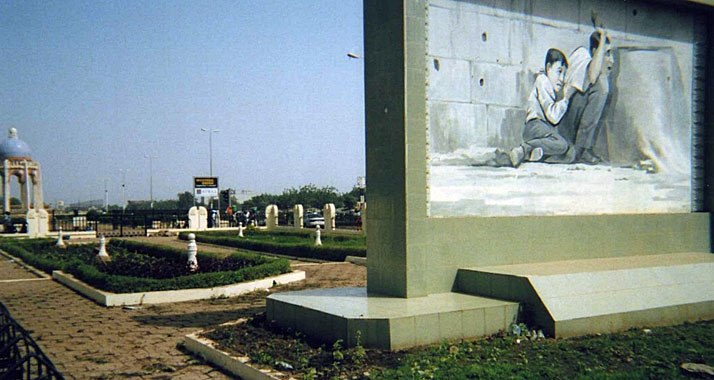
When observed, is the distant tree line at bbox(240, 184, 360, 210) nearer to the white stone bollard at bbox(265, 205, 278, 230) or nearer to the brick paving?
the white stone bollard at bbox(265, 205, 278, 230)

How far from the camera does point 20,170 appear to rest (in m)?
52.8

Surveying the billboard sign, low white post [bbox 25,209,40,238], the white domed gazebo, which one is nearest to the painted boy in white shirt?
low white post [bbox 25,209,40,238]

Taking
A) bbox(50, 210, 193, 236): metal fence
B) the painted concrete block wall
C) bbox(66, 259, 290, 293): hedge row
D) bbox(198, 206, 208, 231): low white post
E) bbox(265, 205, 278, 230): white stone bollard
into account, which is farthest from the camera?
bbox(50, 210, 193, 236): metal fence

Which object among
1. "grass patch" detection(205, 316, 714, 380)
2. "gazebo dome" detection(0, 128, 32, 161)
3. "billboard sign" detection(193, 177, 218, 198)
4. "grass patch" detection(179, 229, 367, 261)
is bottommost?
"grass patch" detection(179, 229, 367, 261)

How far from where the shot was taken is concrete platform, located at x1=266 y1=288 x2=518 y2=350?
579cm

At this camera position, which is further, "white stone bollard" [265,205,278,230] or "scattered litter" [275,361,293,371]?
"white stone bollard" [265,205,278,230]

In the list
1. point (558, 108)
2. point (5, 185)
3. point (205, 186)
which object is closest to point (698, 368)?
point (558, 108)

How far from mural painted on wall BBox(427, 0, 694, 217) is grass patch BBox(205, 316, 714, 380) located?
2122 millimetres

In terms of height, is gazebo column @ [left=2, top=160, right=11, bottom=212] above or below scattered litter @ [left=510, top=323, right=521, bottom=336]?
above

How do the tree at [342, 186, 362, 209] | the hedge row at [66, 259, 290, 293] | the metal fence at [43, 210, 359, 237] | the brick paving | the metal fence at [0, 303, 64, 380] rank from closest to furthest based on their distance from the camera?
1. the metal fence at [0, 303, 64, 380]
2. the brick paving
3. the hedge row at [66, 259, 290, 293]
4. the metal fence at [43, 210, 359, 237]
5. the tree at [342, 186, 362, 209]

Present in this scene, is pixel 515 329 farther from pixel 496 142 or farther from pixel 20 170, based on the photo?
pixel 20 170

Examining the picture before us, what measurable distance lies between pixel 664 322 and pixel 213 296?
7589 millimetres

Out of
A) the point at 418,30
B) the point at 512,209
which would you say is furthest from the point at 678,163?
the point at 418,30

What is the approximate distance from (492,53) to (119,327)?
6549 millimetres
